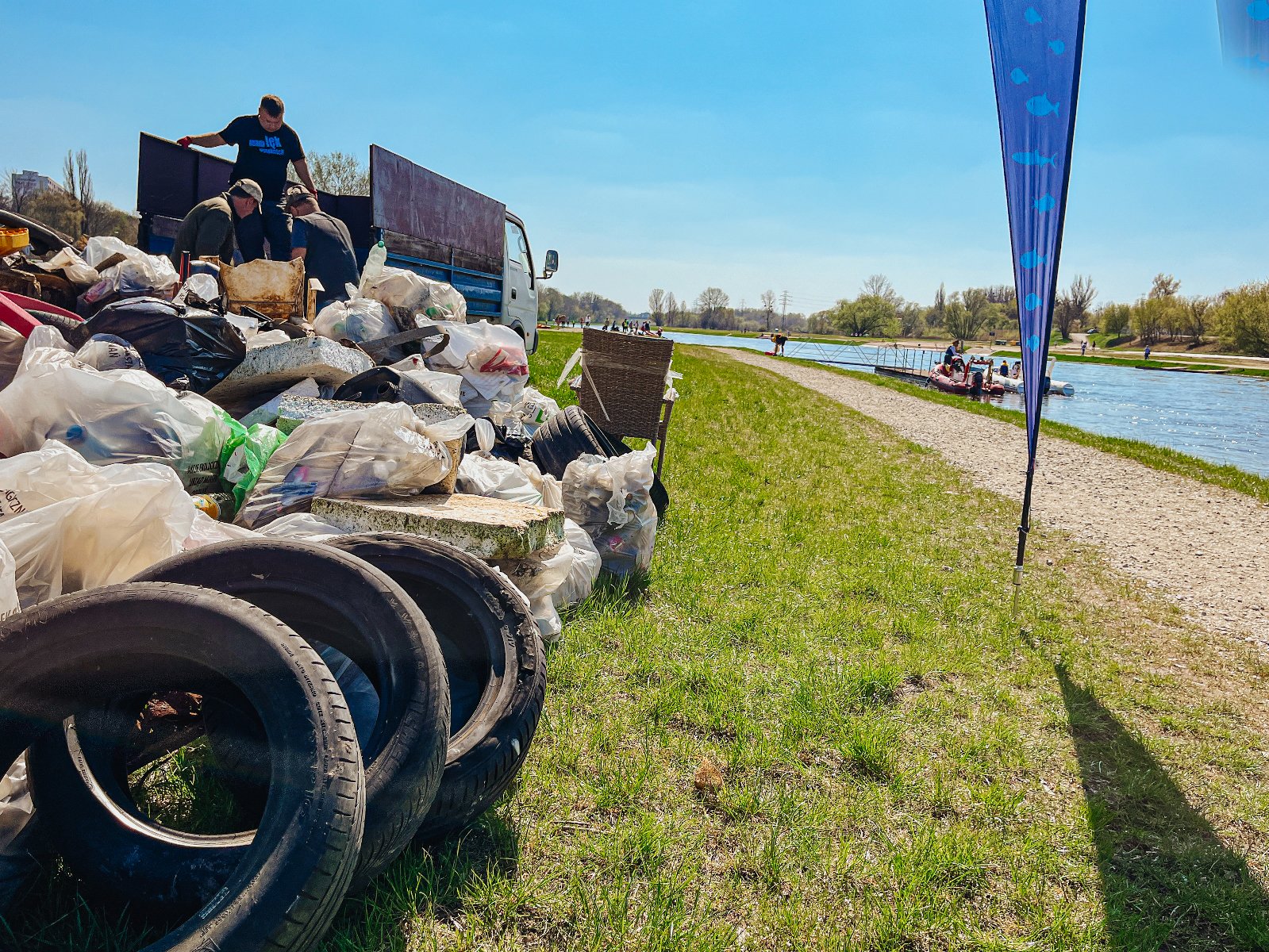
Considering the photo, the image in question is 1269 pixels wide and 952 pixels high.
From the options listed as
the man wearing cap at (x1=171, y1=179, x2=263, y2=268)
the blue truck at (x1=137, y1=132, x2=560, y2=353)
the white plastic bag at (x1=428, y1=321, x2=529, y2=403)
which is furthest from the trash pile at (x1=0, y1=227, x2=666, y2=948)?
the blue truck at (x1=137, y1=132, x2=560, y2=353)

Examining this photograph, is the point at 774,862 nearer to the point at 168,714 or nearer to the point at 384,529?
the point at 168,714

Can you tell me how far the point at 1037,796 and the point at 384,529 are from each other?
2613 millimetres

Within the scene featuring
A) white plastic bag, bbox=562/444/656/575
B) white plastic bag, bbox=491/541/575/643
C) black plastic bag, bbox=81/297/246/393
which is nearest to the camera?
white plastic bag, bbox=491/541/575/643

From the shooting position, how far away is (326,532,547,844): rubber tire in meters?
2.05

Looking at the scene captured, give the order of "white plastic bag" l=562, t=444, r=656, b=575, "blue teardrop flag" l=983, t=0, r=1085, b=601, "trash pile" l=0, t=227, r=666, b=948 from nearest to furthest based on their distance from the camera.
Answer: "trash pile" l=0, t=227, r=666, b=948 → "blue teardrop flag" l=983, t=0, r=1085, b=601 → "white plastic bag" l=562, t=444, r=656, b=575

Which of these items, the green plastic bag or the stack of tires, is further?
the green plastic bag

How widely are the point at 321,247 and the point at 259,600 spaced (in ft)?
20.0

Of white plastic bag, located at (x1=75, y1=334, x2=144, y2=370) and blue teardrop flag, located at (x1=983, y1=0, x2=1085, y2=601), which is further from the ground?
blue teardrop flag, located at (x1=983, y1=0, x2=1085, y2=601)

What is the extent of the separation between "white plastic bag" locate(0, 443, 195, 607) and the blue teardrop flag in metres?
4.02

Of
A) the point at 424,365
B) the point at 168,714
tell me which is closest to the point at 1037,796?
the point at 168,714

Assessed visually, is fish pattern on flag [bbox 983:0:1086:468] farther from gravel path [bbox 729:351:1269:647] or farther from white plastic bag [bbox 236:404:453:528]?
white plastic bag [bbox 236:404:453:528]

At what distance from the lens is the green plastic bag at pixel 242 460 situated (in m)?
3.38

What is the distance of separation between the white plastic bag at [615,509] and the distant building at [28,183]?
28975mm

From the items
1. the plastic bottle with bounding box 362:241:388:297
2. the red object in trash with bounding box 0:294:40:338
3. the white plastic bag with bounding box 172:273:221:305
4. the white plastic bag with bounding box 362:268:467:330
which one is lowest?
the red object in trash with bounding box 0:294:40:338
